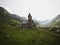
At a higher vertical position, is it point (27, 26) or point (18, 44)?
point (27, 26)

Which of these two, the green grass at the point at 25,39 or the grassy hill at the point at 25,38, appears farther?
the grassy hill at the point at 25,38

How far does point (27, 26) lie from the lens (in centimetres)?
12450

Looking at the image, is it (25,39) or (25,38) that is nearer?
(25,39)

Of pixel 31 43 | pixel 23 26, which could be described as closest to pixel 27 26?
pixel 23 26

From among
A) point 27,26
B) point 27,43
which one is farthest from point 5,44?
point 27,26

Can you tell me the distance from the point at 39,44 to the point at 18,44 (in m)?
14.7

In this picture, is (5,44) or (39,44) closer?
(5,44)

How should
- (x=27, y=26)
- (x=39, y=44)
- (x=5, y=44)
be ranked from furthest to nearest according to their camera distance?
(x=27, y=26), (x=39, y=44), (x=5, y=44)

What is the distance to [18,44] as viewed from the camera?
68.6 m

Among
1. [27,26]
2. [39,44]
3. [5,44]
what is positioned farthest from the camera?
[27,26]

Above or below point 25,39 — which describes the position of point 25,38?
above

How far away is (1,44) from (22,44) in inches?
541

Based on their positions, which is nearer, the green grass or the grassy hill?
the green grass

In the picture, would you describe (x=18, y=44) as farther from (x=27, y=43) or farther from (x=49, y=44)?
(x=49, y=44)
